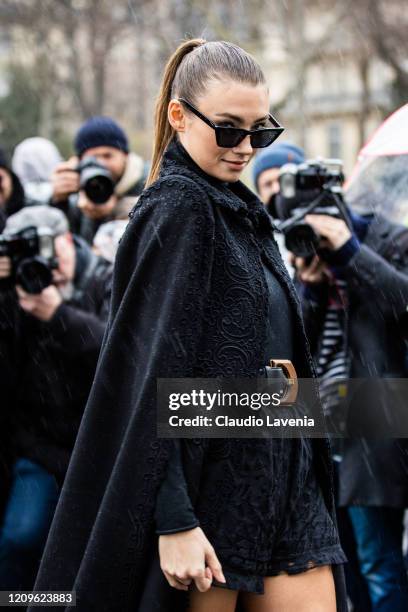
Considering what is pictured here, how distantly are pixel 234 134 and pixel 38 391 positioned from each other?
7.61ft

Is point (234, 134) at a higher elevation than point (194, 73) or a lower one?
lower

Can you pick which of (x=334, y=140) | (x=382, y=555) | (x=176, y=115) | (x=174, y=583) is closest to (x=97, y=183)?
(x=382, y=555)

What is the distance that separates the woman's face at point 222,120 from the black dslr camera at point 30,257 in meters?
1.80

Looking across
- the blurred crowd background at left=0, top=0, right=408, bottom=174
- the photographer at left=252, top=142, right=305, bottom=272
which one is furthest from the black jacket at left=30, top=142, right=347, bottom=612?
the blurred crowd background at left=0, top=0, right=408, bottom=174

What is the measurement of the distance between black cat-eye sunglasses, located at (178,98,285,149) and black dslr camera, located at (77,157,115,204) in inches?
104

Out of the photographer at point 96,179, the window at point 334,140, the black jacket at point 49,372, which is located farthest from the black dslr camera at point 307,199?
the window at point 334,140

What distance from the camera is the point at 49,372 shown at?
464cm

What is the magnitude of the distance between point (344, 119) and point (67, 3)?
101 ft

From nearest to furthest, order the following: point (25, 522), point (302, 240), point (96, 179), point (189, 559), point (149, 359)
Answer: point (189, 559)
point (149, 359)
point (302, 240)
point (25, 522)
point (96, 179)

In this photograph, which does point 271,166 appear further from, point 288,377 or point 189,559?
point 189,559

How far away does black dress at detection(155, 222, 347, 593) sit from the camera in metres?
2.48

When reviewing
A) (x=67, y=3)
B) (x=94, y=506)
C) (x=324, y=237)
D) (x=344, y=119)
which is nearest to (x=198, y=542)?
(x=94, y=506)

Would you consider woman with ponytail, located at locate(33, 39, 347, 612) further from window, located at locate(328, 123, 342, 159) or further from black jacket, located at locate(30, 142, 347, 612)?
window, located at locate(328, 123, 342, 159)

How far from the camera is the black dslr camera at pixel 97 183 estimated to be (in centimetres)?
532
